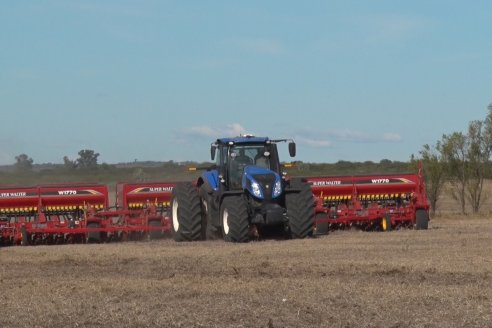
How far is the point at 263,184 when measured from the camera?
→ 59.6 ft

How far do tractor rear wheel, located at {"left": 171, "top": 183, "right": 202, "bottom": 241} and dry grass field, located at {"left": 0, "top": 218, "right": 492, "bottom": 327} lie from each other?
7.79ft

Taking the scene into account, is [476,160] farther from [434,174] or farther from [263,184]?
[263,184]

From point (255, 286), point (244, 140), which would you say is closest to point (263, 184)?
point (244, 140)

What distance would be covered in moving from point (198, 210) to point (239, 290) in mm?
9122

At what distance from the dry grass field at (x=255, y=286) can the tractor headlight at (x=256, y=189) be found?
66.9 inches

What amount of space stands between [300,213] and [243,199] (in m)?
1.10

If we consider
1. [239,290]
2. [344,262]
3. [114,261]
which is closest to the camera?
[239,290]

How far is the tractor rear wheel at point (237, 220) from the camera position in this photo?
58.0 feet

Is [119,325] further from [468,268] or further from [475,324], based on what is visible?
[468,268]

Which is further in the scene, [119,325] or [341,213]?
[341,213]

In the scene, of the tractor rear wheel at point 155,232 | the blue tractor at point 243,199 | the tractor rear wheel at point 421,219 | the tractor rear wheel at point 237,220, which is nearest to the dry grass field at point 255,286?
the tractor rear wheel at point 237,220

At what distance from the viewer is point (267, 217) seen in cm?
1784

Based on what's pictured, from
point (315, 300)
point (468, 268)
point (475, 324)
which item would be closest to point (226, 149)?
point (468, 268)

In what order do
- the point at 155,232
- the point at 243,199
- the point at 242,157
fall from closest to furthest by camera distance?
1. the point at 243,199
2. the point at 242,157
3. the point at 155,232
